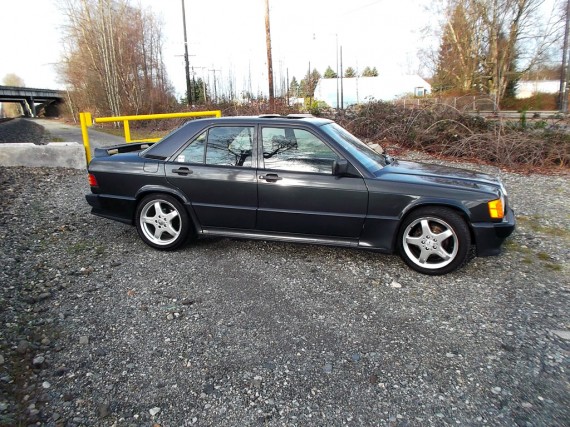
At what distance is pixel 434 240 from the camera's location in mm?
3777

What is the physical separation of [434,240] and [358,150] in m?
1.27

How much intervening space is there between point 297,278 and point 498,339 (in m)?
1.76

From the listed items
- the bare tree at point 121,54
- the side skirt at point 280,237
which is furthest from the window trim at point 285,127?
the bare tree at point 121,54

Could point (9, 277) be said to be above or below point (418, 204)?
below

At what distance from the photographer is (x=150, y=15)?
30984 mm

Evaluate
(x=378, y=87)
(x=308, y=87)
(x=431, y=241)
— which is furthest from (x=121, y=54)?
(x=378, y=87)

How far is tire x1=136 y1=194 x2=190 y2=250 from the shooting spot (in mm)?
4395

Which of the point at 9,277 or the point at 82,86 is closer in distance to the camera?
the point at 9,277

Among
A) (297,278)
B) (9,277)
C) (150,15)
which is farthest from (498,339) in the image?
(150,15)

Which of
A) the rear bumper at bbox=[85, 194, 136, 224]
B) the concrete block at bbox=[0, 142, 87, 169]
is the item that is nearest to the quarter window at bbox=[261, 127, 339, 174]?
the rear bumper at bbox=[85, 194, 136, 224]

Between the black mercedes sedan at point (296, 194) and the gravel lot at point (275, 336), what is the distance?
1.04ft

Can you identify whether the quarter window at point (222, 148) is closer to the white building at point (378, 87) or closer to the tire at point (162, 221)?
the tire at point (162, 221)

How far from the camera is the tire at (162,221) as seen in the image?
4.39 meters

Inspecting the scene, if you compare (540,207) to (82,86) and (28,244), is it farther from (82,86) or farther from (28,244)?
(82,86)
